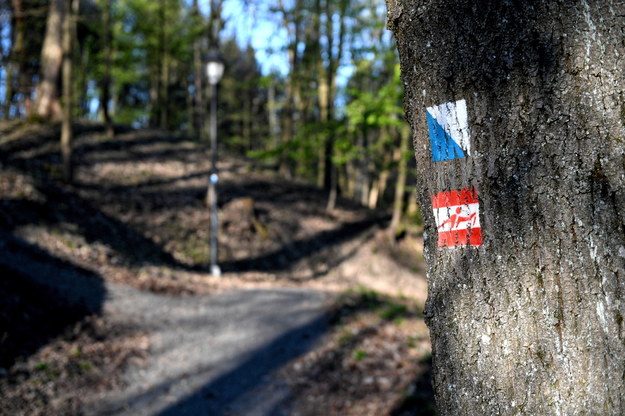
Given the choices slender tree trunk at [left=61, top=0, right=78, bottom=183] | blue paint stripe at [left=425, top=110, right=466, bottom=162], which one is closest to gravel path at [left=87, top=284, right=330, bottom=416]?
blue paint stripe at [left=425, top=110, right=466, bottom=162]

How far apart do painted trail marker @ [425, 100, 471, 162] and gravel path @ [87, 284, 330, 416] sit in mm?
4252

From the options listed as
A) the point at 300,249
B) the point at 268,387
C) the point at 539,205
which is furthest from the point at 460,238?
the point at 300,249

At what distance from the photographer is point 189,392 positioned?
5391 millimetres

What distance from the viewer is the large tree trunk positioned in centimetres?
1566

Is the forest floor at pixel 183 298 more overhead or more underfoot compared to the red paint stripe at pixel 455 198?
more underfoot

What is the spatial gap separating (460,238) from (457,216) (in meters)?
0.07

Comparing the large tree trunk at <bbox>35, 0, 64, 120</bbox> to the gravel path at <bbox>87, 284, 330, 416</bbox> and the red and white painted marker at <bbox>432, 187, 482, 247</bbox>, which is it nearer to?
the gravel path at <bbox>87, 284, 330, 416</bbox>

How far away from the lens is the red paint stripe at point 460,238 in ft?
4.51

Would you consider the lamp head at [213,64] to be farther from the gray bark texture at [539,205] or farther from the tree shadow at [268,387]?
the gray bark texture at [539,205]

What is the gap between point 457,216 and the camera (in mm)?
1418

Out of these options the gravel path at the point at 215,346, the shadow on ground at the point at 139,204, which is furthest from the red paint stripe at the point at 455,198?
the shadow on ground at the point at 139,204

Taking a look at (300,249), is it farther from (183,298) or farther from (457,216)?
(457,216)

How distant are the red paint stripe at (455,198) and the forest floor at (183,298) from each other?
149 inches

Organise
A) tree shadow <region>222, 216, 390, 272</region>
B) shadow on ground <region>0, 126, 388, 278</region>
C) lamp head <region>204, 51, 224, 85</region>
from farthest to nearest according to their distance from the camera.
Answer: tree shadow <region>222, 216, 390, 272</region> → lamp head <region>204, 51, 224, 85</region> → shadow on ground <region>0, 126, 388, 278</region>
